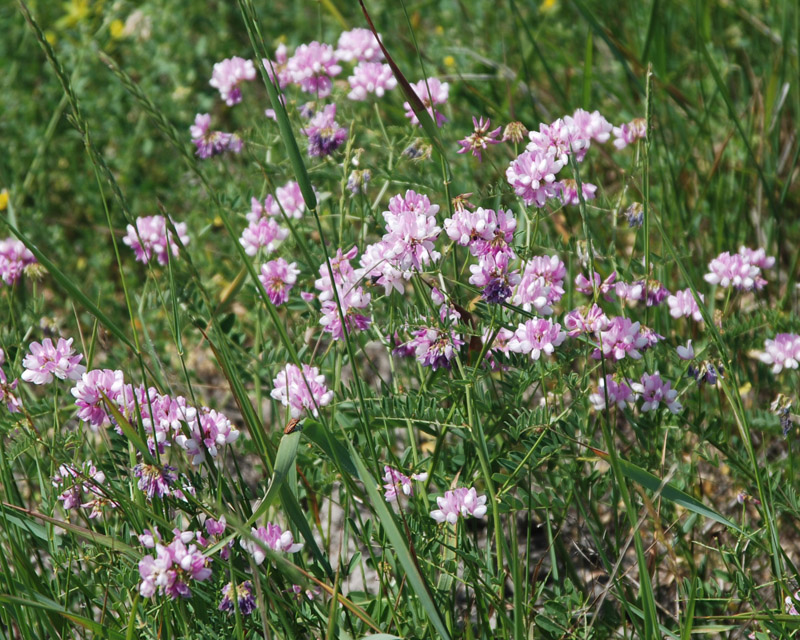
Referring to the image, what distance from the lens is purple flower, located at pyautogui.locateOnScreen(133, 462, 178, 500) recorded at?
1409 mm

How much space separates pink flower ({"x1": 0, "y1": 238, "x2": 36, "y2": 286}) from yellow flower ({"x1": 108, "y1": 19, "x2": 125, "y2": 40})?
1.92m

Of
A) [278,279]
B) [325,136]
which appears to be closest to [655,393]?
[278,279]

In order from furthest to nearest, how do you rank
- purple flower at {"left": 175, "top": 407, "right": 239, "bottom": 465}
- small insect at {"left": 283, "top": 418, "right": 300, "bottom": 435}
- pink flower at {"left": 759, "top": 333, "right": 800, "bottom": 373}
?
pink flower at {"left": 759, "top": 333, "right": 800, "bottom": 373} < purple flower at {"left": 175, "top": 407, "right": 239, "bottom": 465} < small insect at {"left": 283, "top": 418, "right": 300, "bottom": 435}

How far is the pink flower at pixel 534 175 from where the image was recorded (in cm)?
150

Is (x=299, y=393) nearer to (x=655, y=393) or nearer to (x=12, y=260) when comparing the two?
(x=655, y=393)

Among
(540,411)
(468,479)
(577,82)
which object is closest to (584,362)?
(540,411)

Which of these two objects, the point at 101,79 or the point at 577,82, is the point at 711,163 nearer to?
the point at 577,82

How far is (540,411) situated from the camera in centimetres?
159

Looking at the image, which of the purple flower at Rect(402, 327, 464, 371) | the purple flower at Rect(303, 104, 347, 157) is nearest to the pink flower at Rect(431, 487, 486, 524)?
the purple flower at Rect(402, 327, 464, 371)

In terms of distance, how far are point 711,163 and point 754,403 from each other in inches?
36.0

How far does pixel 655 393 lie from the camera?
64.6 inches

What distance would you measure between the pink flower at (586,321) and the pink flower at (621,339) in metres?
0.03

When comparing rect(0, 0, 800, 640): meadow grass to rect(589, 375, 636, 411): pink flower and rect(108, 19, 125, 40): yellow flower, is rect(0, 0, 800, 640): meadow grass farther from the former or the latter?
rect(108, 19, 125, 40): yellow flower

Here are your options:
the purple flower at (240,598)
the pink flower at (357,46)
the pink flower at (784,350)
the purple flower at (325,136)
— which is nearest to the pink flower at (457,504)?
the purple flower at (240,598)
